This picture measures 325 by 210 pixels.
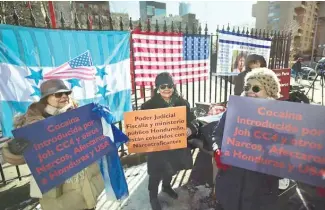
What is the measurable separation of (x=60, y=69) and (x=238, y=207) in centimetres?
308

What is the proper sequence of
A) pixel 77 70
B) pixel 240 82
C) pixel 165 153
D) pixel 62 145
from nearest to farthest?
pixel 62 145
pixel 165 153
pixel 77 70
pixel 240 82

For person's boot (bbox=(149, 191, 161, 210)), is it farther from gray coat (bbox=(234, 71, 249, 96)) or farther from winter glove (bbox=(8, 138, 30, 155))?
gray coat (bbox=(234, 71, 249, 96))

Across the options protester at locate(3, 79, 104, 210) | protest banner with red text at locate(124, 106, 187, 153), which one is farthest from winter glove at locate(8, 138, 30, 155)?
protest banner with red text at locate(124, 106, 187, 153)

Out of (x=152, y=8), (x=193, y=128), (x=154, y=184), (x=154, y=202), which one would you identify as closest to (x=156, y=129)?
(x=193, y=128)

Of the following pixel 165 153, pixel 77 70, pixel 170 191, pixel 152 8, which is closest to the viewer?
pixel 165 153

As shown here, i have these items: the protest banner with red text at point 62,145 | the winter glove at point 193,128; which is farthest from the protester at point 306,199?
the protest banner with red text at point 62,145

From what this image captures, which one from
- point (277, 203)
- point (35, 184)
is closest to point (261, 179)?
point (277, 203)

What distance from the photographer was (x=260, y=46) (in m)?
6.67

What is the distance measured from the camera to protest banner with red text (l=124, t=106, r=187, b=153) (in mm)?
2713

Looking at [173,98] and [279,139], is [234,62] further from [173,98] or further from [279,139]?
[279,139]

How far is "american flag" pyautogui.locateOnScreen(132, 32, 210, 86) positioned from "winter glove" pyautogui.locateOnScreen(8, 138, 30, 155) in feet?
9.28

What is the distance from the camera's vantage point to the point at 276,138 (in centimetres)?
197

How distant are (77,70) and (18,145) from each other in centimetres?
192

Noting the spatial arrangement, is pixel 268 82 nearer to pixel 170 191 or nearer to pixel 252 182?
pixel 252 182
